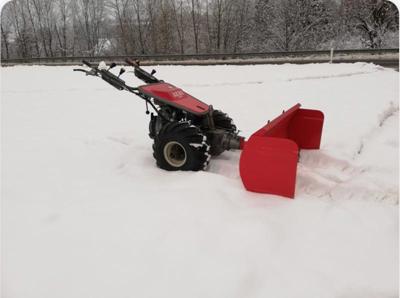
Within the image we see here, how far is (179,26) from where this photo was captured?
23.2 m

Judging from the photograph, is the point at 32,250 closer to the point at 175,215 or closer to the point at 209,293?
the point at 175,215

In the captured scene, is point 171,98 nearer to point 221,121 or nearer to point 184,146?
point 184,146

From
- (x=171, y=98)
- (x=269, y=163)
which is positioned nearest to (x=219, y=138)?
(x=171, y=98)

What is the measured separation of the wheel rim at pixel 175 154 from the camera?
3.62 meters

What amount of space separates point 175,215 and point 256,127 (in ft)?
9.49

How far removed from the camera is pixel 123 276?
214cm

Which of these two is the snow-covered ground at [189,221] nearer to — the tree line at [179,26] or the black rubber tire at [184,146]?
the black rubber tire at [184,146]

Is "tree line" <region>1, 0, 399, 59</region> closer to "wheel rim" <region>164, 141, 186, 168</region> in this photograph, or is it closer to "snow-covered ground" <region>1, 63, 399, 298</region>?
"snow-covered ground" <region>1, 63, 399, 298</region>

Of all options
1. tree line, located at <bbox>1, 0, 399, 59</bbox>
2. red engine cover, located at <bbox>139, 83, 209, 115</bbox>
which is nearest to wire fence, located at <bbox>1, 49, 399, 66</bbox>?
tree line, located at <bbox>1, 0, 399, 59</bbox>

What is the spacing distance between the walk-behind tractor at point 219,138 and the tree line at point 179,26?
15661mm

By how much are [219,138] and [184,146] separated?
1.75ft

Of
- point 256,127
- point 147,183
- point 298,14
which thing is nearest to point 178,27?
point 298,14

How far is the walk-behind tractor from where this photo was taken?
2934mm

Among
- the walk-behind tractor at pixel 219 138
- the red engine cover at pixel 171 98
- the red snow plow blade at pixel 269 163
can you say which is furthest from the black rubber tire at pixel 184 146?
the red snow plow blade at pixel 269 163
